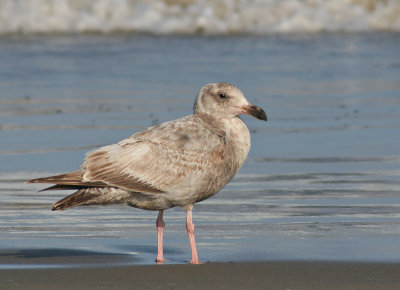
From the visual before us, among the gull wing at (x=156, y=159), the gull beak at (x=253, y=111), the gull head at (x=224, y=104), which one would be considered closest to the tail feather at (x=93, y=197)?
the gull wing at (x=156, y=159)

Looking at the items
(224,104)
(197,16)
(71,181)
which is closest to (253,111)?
(224,104)

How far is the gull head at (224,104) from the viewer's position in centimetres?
766

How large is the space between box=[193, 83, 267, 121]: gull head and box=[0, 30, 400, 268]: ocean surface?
89cm

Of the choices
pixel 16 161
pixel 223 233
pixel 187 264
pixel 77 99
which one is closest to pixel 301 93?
pixel 77 99

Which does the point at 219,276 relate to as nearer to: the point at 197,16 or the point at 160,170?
the point at 160,170

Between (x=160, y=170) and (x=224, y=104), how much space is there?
0.88 metres

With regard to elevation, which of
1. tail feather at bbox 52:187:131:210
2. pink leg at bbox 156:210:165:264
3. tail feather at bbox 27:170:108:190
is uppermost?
tail feather at bbox 27:170:108:190

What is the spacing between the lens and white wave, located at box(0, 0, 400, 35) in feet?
75.8

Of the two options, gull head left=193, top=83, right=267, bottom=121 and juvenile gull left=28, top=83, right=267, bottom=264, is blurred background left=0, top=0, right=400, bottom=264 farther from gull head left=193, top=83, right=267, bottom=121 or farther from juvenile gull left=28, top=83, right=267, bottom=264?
gull head left=193, top=83, right=267, bottom=121

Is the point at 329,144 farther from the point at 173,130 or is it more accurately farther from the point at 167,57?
the point at 167,57

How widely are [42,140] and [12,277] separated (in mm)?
5528

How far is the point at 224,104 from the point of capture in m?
7.66


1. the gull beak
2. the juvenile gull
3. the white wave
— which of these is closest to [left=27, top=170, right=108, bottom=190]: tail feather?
the juvenile gull

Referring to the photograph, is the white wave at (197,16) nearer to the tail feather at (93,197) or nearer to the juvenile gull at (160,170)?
the juvenile gull at (160,170)
